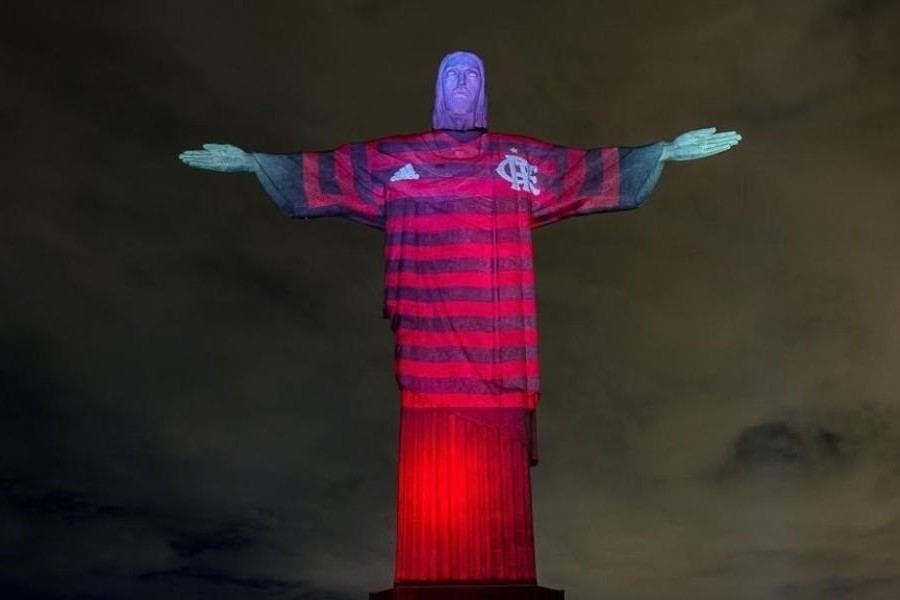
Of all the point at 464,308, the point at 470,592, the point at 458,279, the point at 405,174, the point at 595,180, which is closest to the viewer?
the point at 470,592

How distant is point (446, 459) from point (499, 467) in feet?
1.85

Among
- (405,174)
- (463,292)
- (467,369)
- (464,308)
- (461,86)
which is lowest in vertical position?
(467,369)

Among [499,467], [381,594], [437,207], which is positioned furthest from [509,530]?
[437,207]

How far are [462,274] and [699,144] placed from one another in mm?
3113

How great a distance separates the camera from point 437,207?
11.9 m

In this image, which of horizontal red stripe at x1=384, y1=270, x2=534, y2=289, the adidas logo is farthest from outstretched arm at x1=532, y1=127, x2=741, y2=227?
the adidas logo

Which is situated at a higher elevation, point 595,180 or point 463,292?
point 595,180

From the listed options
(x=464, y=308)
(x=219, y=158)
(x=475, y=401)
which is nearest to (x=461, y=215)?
(x=464, y=308)

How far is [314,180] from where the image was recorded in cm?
1208

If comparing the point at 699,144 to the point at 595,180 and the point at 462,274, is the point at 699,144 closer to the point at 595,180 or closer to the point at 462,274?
the point at 595,180

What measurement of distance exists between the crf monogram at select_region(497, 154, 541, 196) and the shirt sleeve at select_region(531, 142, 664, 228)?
0.10 m

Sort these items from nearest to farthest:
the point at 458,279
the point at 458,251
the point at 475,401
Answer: the point at 475,401
the point at 458,279
the point at 458,251

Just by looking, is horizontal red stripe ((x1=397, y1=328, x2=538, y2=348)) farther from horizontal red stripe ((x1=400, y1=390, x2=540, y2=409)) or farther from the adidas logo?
the adidas logo

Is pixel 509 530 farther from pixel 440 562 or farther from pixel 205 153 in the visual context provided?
pixel 205 153
